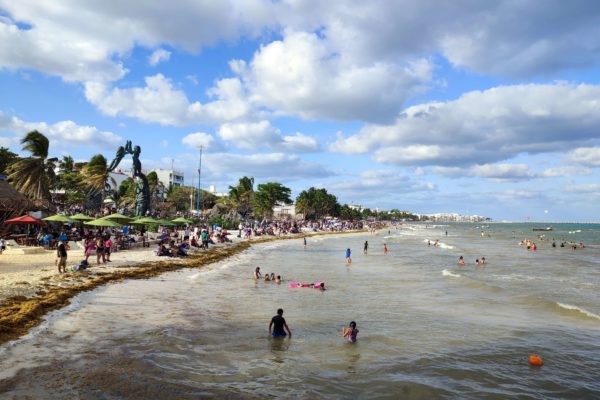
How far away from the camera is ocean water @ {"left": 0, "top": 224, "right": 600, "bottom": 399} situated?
8484 millimetres

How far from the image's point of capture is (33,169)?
3675 centimetres

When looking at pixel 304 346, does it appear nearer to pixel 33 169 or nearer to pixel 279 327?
pixel 279 327

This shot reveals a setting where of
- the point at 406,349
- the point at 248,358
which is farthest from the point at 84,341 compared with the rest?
the point at 406,349

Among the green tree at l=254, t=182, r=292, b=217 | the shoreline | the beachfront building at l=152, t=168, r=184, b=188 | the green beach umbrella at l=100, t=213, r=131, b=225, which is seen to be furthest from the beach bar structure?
the beachfront building at l=152, t=168, r=184, b=188

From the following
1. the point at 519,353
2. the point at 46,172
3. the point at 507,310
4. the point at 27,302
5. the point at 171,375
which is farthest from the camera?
the point at 46,172

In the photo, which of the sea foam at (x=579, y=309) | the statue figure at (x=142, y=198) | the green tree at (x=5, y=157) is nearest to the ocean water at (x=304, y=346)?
the sea foam at (x=579, y=309)

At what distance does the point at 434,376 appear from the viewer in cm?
956

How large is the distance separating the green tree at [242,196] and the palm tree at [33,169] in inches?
2222

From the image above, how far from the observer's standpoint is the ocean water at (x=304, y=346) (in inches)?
334

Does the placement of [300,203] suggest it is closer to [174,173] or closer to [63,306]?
[174,173]

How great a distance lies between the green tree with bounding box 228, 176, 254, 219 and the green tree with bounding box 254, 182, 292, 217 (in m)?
5.41

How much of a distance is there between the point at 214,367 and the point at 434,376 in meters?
5.02

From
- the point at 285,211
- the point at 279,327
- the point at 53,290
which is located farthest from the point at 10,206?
the point at 285,211

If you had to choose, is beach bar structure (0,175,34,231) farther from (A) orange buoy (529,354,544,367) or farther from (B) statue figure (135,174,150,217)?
(A) orange buoy (529,354,544,367)
